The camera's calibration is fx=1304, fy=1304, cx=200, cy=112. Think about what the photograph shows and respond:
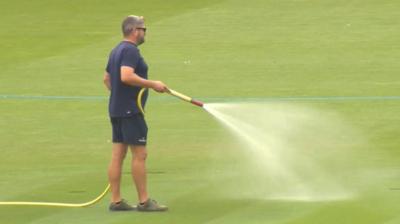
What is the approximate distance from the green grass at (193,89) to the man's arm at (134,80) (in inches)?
51.2

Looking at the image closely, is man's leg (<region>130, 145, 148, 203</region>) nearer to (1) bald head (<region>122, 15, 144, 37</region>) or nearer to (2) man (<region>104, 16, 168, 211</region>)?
(2) man (<region>104, 16, 168, 211</region>)

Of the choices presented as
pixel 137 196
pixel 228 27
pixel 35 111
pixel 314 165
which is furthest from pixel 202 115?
pixel 228 27

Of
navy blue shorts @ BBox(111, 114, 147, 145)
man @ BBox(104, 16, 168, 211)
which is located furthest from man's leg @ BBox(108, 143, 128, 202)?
navy blue shorts @ BBox(111, 114, 147, 145)

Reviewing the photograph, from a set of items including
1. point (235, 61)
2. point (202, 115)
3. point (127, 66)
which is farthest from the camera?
point (235, 61)

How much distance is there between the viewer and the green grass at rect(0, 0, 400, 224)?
13531 millimetres

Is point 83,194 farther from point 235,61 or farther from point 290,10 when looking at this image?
point 290,10

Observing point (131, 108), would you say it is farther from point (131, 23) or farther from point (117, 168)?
point (131, 23)

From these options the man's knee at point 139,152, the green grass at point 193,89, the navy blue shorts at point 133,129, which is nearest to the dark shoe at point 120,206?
the green grass at point 193,89

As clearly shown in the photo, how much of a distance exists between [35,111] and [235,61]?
498 centimetres

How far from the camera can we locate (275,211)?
13078 millimetres

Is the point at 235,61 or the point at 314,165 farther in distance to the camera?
the point at 235,61

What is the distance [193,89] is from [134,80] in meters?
8.43

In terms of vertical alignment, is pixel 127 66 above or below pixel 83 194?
above

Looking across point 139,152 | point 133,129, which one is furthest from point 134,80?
point 139,152
